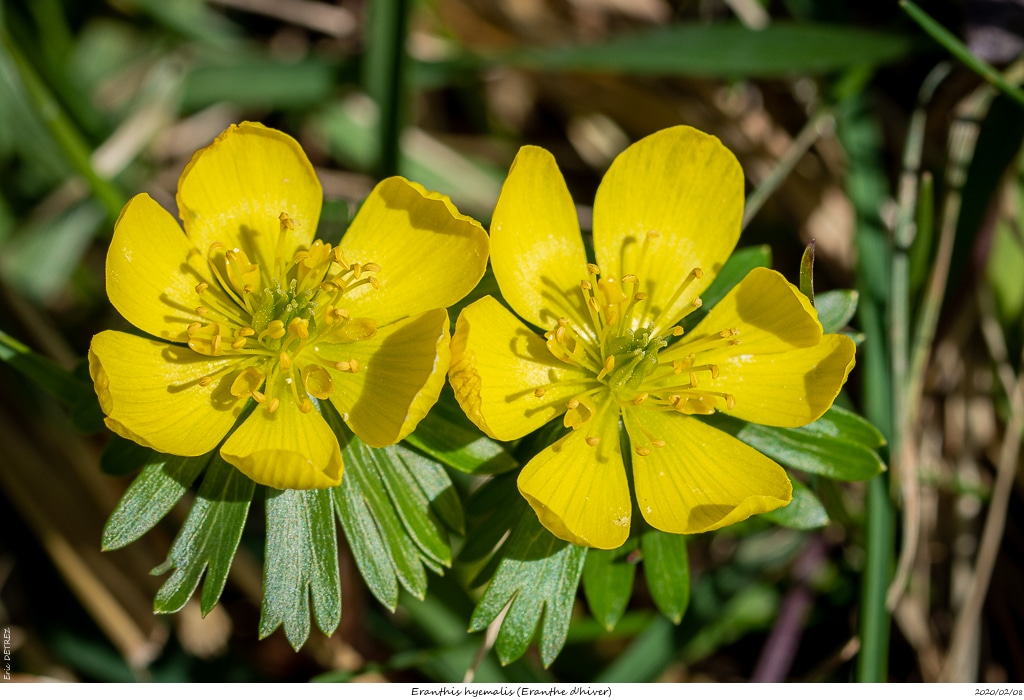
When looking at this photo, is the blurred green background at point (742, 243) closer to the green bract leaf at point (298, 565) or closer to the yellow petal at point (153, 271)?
the green bract leaf at point (298, 565)

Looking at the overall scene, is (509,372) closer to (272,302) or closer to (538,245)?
(538,245)

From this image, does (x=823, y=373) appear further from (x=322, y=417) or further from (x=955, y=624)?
(x=955, y=624)

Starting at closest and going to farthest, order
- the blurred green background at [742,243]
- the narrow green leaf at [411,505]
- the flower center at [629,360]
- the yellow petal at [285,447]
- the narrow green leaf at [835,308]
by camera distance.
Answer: the yellow petal at [285,447] → the narrow green leaf at [411,505] → the flower center at [629,360] → the narrow green leaf at [835,308] → the blurred green background at [742,243]

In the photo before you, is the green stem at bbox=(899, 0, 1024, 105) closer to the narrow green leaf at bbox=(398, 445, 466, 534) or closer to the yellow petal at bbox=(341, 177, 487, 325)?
the yellow petal at bbox=(341, 177, 487, 325)

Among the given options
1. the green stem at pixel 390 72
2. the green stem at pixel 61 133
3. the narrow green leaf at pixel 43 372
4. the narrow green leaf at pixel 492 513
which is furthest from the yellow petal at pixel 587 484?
the green stem at pixel 61 133
